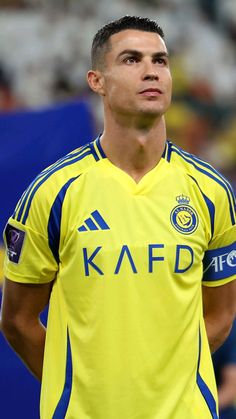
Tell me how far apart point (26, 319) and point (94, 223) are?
50cm

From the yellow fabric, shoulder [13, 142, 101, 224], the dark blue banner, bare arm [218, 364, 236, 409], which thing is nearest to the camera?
the yellow fabric

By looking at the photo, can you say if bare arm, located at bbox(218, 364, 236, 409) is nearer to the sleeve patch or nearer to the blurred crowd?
the sleeve patch

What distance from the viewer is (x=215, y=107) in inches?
410

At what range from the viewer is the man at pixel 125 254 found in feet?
11.0

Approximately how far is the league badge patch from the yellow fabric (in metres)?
0.02

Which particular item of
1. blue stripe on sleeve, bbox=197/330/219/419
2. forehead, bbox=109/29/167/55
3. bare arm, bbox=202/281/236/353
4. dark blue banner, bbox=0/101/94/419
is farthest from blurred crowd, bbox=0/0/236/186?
blue stripe on sleeve, bbox=197/330/219/419

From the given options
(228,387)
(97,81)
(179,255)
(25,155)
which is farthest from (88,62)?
(179,255)

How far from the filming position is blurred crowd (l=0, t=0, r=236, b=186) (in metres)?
9.81

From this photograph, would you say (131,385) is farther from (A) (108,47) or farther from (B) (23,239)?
(A) (108,47)

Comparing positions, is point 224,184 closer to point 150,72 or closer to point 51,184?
point 150,72

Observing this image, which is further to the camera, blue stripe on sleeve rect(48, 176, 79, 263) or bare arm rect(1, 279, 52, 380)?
bare arm rect(1, 279, 52, 380)

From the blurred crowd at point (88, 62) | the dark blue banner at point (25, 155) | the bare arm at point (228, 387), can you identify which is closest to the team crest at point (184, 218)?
the bare arm at point (228, 387)

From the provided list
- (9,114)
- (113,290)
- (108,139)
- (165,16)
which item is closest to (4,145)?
(9,114)

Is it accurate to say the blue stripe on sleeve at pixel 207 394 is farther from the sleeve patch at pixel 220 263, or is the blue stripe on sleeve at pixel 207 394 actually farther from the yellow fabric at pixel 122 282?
the sleeve patch at pixel 220 263
